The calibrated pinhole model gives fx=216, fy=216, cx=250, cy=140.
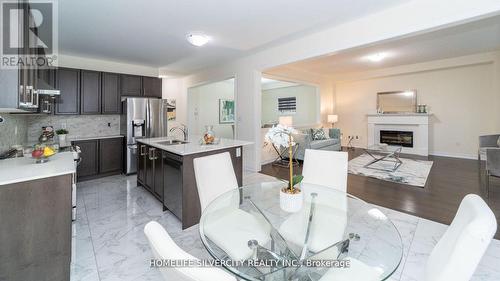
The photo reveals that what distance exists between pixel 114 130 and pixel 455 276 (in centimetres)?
577

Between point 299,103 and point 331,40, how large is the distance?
5.07 metres

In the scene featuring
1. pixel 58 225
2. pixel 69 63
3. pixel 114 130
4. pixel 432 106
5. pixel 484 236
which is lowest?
pixel 58 225

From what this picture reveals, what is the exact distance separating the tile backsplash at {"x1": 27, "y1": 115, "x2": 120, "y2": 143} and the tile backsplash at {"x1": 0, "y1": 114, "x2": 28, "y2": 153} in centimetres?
67

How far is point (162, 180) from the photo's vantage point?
288cm

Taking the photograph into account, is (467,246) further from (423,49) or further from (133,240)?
(423,49)

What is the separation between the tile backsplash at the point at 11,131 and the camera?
2.45 metres

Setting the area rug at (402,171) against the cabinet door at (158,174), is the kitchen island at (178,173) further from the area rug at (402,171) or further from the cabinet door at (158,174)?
the area rug at (402,171)

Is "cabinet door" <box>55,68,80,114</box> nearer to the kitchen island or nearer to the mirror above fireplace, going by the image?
the kitchen island

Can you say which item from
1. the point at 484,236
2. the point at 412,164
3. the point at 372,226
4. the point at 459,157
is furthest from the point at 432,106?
the point at 484,236

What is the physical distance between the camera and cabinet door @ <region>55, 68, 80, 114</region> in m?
4.08

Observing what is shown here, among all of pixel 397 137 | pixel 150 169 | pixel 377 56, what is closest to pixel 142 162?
pixel 150 169

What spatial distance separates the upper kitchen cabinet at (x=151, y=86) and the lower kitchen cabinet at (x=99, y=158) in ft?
4.24

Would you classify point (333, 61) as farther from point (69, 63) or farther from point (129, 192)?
point (69, 63)

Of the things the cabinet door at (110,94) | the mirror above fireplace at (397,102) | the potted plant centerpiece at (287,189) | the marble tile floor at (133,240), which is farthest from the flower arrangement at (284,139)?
the mirror above fireplace at (397,102)
